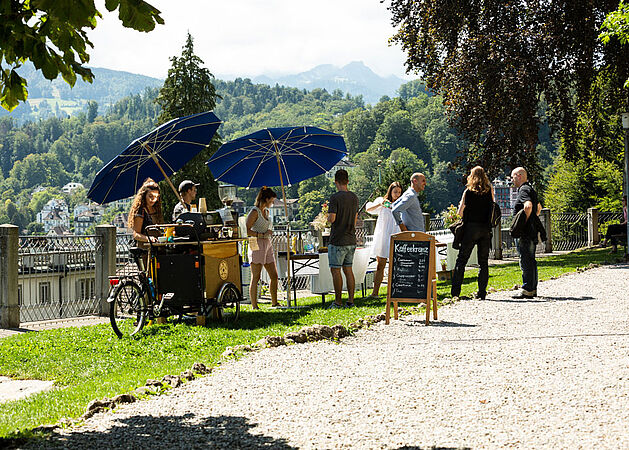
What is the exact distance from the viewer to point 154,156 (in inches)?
424

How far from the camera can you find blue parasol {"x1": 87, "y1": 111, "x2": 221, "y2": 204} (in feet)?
34.3

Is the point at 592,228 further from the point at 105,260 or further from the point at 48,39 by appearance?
the point at 48,39

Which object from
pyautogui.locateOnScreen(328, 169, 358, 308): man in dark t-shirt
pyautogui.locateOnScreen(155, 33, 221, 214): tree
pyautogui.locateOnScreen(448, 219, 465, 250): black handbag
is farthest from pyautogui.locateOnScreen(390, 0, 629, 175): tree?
pyautogui.locateOnScreen(155, 33, 221, 214): tree

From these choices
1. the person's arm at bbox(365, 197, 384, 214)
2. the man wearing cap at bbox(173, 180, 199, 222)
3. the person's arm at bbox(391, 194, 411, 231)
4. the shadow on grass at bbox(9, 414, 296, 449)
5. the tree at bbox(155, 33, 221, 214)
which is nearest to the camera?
the shadow on grass at bbox(9, 414, 296, 449)

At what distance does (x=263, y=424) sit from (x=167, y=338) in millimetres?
4030

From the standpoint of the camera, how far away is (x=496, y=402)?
5359 mm

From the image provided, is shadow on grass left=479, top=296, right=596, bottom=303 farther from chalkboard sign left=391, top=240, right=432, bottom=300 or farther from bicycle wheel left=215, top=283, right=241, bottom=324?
bicycle wheel left=215, top=283, right=241, bottom=324

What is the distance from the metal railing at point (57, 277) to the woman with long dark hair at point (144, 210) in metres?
2.73

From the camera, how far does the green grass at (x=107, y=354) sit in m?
5.85

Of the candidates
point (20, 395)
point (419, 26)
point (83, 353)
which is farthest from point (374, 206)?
point (419, 26)

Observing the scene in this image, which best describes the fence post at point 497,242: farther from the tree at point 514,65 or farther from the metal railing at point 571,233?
the metal railing at point 571,233

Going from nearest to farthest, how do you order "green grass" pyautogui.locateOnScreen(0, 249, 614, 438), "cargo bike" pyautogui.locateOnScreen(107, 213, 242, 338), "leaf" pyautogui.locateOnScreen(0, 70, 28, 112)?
"leaf" pyautogui.locateOnScreen(0, 70, 28, 112), "green grass" pyautogui.locateOnScreen(0, 249, 614, 438), "cargo bike" pyautogui.locateOnScreen(107, 213, 242, 338)

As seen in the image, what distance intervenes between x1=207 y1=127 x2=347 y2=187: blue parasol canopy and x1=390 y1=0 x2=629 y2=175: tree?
9.47 metres

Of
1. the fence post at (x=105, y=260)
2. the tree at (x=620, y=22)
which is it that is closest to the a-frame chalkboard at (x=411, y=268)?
the fence post at (x=105, y=260)
